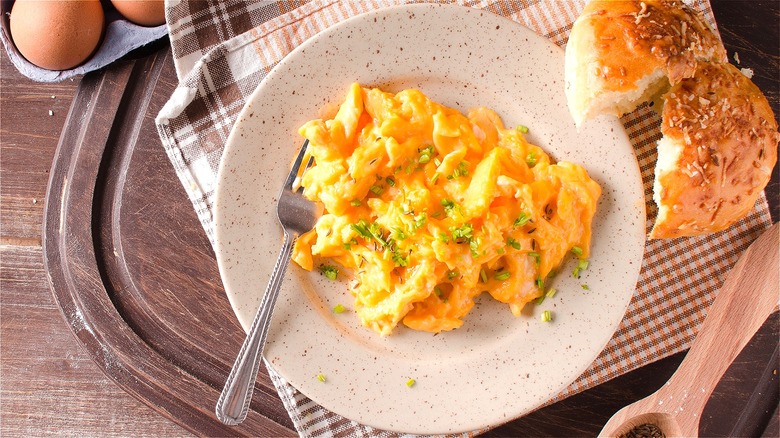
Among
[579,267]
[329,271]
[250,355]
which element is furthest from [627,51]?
[250,355]

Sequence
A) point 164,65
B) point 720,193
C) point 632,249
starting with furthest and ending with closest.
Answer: point 164,65
point 632,249
point 720,193

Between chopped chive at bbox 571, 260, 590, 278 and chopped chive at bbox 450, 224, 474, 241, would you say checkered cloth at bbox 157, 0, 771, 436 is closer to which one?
chopped chive at bbox 571, 260, 590, 278

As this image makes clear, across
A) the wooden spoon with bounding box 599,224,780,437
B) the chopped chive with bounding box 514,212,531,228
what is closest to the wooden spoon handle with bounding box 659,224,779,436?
the wooden spoon with bounding box 599,224,780,437

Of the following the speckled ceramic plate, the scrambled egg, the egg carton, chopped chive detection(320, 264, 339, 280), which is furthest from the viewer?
the egg carton

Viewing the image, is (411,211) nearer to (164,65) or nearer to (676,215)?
(676,215)

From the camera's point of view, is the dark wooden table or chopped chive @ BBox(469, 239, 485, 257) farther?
the dark wooden table

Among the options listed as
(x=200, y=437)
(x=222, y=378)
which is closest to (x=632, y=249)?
(x=222, y=378)
